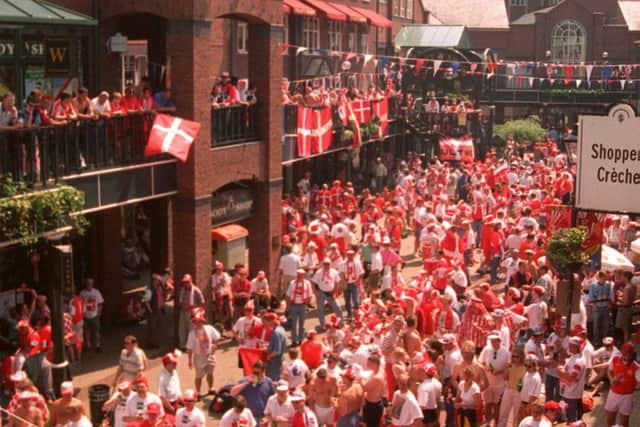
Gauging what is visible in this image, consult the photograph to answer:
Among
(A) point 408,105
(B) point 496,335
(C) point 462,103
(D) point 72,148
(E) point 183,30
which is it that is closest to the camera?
(B) point 496,335

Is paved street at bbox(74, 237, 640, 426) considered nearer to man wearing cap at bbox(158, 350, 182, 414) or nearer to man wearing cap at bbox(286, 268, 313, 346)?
man wearing cap at bbox(286, 268, 313, 346)

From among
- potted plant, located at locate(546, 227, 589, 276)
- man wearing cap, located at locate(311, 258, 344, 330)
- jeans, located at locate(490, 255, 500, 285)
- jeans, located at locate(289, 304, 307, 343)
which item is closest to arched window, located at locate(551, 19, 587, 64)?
jeans, located at locate(490, 255, 500, 285)

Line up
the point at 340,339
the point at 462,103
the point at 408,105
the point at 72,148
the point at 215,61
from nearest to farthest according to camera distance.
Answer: the point at 340,339
the point at 72,148
the point at 215,61
the point at 408,105
the point at 462,103

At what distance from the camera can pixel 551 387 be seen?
16.2 m

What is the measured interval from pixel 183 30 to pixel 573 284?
8.89m

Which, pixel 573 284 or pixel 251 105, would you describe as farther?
pixel 251 105

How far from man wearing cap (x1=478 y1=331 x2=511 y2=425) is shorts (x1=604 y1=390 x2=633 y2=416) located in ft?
5.06

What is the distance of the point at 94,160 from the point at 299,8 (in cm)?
1712

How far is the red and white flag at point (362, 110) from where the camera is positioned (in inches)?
1335

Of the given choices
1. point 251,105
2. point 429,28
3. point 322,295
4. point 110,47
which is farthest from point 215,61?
point 429,28

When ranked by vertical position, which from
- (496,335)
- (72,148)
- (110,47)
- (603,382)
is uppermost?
(110,47)

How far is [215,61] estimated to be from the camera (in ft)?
99.8

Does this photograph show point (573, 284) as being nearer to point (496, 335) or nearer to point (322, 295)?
point (496, 335)

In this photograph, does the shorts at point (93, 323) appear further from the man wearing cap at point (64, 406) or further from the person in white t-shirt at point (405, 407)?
the person in white t-shirt at point (405, 407)
